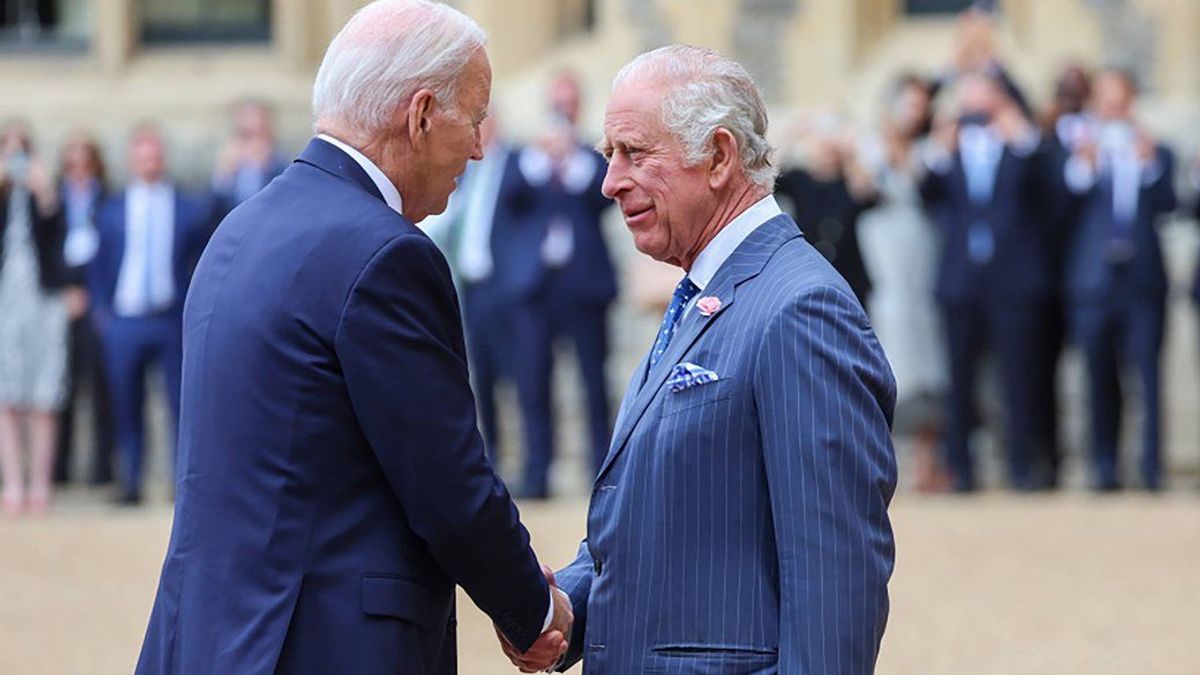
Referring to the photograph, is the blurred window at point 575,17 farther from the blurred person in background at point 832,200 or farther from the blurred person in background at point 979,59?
the blurred person in background at point 832,200

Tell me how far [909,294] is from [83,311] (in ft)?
15.4

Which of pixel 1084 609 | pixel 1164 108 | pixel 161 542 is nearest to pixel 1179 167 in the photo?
pixel 1164 108

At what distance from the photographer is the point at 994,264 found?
12.2 m

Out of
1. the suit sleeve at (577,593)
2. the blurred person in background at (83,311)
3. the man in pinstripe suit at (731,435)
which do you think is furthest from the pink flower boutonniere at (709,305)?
the blurred person in background at (83,311)

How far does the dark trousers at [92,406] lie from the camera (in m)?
14.0

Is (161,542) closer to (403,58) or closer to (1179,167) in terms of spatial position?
(1179,167)

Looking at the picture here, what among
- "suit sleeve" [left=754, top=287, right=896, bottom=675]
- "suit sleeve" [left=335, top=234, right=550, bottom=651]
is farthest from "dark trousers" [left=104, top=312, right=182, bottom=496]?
"suit sleeve" [left=754, top=287, right=896, bottom=675]

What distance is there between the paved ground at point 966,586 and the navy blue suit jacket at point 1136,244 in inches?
42.8

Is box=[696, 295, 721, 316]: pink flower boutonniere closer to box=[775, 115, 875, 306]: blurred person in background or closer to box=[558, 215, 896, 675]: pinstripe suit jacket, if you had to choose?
box=[558, 215, 896, 675]: pinstripe suit jacket

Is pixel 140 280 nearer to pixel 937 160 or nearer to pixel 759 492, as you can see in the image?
pixel 937 160

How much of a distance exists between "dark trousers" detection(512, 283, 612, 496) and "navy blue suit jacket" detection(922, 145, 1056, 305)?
186 cm

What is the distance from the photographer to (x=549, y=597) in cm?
392

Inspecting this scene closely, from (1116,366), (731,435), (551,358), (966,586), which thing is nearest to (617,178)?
(731,435)

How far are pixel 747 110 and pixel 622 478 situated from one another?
0.62 meters
